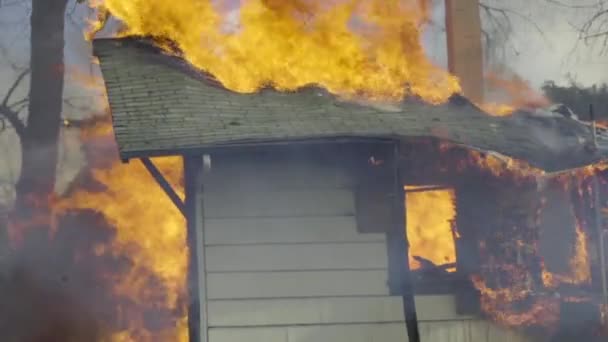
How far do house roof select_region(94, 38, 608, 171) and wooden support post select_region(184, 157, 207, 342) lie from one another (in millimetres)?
528

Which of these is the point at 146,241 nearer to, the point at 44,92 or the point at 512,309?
the point at 44,92

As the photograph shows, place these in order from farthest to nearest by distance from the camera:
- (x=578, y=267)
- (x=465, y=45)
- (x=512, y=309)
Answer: (x=465, y=45) < (x=578, y=267) < (x=512, y=309)

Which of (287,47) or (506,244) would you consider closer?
(506,244)

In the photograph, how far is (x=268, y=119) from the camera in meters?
7.54

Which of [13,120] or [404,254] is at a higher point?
[13,120]

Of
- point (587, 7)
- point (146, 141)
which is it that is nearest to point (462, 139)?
point (146, 141)

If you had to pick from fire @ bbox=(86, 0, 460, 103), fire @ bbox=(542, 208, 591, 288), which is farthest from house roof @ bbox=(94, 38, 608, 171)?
fire @ bbox=(542, 208, 591, 288)

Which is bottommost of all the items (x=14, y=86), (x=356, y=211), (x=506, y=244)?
(x=506, y=244)

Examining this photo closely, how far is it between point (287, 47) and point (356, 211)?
2.32 meters

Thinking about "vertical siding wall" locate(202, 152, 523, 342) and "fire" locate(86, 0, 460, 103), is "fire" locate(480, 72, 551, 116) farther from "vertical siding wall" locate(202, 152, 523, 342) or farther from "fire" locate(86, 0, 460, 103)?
"vertical siding wall" locate(202, 152, 523, 342)

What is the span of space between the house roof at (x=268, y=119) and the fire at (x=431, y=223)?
0.94m

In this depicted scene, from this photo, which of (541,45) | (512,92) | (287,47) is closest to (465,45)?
(512,92)

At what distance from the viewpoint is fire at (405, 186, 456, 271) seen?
8172mm

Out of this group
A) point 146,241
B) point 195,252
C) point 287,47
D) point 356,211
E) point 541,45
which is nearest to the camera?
point 195,252
